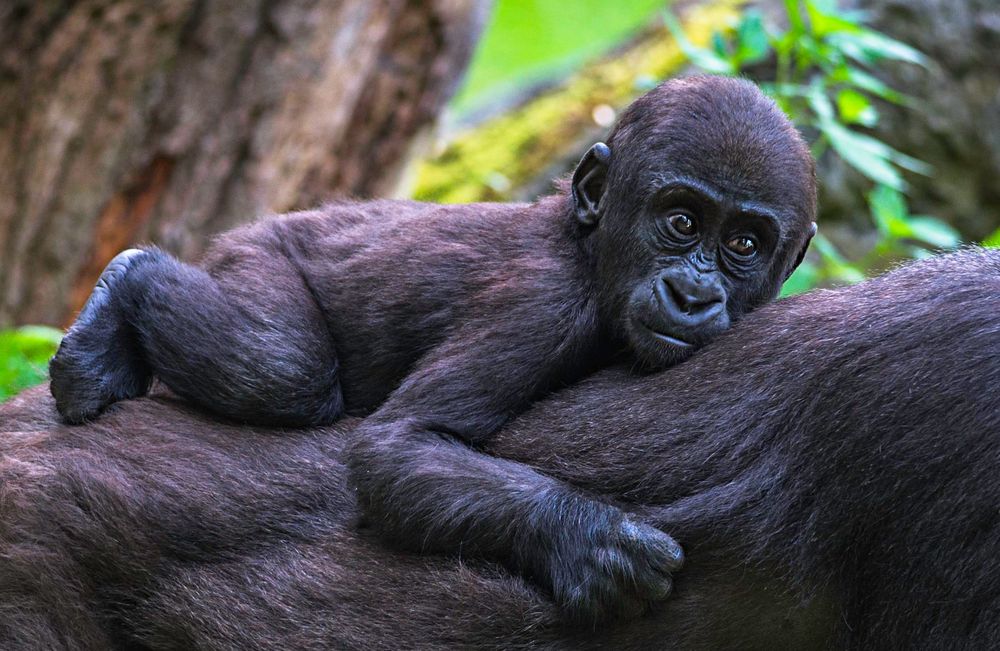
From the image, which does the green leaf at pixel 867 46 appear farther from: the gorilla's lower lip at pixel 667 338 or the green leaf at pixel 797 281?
the gorilla's lower lip at pixel 667 338

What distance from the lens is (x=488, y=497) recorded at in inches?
113

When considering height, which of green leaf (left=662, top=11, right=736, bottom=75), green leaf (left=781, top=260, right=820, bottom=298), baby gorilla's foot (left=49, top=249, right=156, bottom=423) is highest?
green leaf (left=662, top=11, right=736, bottom=75)

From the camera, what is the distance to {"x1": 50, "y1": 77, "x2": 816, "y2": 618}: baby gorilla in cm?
289

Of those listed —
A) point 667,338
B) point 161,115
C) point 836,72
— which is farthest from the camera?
point 161,115

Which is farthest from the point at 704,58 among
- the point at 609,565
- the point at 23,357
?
the point at 23,357

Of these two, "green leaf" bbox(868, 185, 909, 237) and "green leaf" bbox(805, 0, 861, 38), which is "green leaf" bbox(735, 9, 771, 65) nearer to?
"green leaf" bbox(805, 0, 861, 38)

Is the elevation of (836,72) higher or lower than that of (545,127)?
higher

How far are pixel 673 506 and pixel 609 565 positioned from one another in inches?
9.3

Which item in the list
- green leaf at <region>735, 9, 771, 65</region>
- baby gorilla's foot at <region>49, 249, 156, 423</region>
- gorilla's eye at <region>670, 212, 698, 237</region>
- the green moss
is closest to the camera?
gorilla's eye at <region>670, 212, 698, 237</region>

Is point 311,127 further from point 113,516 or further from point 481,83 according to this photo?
point 481,83

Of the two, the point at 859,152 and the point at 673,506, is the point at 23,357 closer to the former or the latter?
the point at 673,506

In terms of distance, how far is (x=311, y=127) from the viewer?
6633 millimetres

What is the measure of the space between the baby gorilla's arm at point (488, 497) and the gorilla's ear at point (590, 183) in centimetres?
50

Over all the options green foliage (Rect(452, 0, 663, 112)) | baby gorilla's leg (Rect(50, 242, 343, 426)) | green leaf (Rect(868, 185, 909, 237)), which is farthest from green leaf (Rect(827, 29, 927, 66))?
green foliage (Rect(452, 0, 663, 112))
